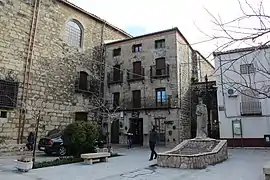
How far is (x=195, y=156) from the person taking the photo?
8.49 m

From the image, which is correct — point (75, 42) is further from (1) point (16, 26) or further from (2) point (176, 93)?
(2) point (176, 93)

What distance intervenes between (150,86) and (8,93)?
9.92 m

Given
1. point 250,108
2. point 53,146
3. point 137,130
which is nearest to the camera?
point 53,146

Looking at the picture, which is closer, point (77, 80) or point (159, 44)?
point (77, 80)

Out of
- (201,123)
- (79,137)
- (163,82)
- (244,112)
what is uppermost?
(163,82)

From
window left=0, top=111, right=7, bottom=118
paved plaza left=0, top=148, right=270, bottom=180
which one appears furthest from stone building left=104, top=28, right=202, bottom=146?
paved plaza left=0, top=148, right=270, bottom=180

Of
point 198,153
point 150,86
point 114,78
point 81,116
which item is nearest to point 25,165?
point 198,153

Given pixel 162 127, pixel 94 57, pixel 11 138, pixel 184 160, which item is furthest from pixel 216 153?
pixel 94 57

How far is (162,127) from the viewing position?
17953mm

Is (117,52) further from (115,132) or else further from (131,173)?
(131,173)

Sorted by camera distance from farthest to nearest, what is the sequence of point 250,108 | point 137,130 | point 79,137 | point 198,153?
1. point 137,130
2. point 250,108
3. point 79,137
4. point 198,153

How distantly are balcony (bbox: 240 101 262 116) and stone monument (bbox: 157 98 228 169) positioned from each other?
5310 millimetres

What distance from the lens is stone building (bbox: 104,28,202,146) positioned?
17.9 meters

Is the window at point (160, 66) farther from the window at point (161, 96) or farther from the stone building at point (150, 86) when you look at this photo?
the window at point (161, 96)
